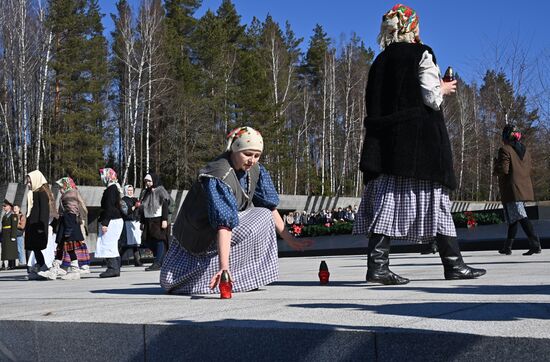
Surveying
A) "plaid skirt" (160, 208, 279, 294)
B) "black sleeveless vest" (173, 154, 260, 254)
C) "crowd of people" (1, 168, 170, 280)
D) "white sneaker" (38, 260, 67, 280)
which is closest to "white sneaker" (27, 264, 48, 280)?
"crowd of people" (1, 168, 170, 280)

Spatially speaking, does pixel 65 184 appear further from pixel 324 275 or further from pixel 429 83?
pixel 429 83

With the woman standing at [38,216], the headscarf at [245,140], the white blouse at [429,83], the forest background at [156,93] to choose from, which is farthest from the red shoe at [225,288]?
the forest background at [156,93]

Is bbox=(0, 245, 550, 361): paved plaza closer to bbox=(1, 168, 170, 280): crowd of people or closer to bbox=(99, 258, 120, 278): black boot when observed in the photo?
bbox=(99, 258, 120, 278): black boot

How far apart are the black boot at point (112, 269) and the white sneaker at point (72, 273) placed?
40cm

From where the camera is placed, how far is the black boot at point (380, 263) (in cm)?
546

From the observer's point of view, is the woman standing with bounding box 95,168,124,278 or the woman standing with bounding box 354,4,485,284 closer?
the woman standing with bounding box 354,4,485,284

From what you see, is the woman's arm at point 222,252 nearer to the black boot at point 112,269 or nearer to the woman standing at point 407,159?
the woman standing at point 407,159

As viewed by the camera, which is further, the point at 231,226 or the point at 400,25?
the point at 400,25

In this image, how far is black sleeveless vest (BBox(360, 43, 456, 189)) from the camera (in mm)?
5469

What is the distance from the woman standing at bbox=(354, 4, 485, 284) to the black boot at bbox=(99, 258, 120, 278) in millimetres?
6011

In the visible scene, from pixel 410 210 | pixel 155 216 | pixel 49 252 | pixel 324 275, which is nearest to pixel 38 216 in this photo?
pixel 49 252

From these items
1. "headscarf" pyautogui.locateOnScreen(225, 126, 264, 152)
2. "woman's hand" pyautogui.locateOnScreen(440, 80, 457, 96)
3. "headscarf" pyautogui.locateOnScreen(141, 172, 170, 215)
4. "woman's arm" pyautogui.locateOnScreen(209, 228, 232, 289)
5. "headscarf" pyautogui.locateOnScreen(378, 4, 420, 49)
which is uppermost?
"headscarf" pyautogui.locateOnScreen(378, 4, 420, 49)

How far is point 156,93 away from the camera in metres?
47.1

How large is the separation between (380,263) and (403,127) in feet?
3.14
